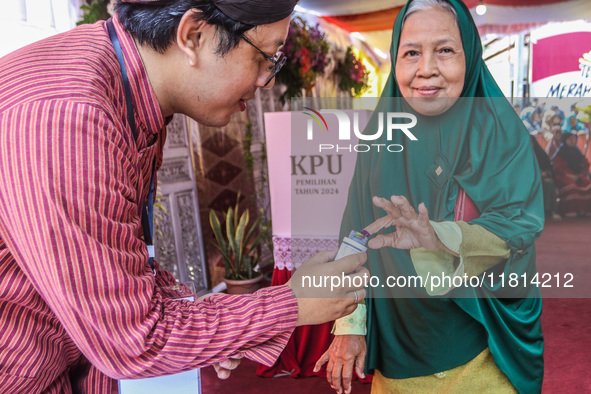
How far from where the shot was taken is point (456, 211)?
4.05 ft

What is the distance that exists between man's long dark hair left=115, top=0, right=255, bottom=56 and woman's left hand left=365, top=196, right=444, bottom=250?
21.6 inches

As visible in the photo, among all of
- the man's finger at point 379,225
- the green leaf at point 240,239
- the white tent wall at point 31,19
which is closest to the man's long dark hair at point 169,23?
the man's finger at point 379,225

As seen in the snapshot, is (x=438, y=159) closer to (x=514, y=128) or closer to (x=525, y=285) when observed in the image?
(x=514, y=128)

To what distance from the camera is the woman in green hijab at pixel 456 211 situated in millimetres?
1201

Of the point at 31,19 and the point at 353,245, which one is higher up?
the point at 31,19

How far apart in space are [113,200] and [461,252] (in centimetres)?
82

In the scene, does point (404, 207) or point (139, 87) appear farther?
point (404, 207)

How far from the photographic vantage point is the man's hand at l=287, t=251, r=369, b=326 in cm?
103

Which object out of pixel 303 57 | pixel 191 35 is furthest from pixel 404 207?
pixel 303 57

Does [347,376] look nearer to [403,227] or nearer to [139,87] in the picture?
[403,227]

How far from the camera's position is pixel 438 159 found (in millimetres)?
1250

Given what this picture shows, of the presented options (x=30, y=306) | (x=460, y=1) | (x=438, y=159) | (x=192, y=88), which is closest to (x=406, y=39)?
(x=460, y=1)

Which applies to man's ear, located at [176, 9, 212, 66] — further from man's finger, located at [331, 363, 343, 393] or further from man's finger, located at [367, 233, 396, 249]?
man's finger, located at [331, 363, 343, 393]

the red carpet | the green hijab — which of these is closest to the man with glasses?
the green hijab
